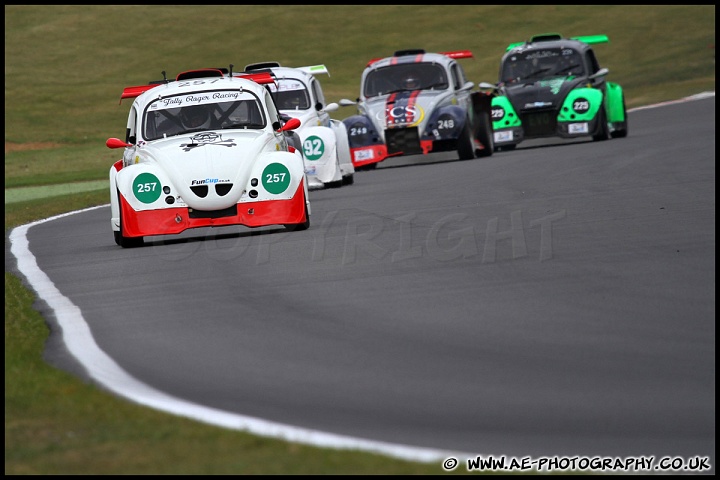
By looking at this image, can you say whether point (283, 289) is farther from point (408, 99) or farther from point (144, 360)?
point (408, 99)

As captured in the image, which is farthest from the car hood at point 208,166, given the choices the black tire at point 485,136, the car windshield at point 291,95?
the black tire at point 485,136

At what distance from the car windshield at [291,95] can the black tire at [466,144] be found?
362 centimetres

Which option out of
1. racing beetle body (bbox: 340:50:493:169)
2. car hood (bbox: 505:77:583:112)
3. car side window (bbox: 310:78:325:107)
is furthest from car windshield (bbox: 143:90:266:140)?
car hood (bbox: 505:77:583:112)

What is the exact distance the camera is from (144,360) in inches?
313

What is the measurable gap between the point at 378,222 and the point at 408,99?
9.64m

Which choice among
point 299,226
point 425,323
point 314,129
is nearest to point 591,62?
point 314,129

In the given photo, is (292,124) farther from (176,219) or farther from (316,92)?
(316,92)

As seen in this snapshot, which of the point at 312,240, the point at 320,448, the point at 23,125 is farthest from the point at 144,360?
the point at 23,125

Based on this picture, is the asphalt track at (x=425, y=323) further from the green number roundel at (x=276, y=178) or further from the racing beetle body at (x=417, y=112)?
the racing beetle body at (x=417, y=112)

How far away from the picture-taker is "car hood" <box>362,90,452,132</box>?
24062 mm

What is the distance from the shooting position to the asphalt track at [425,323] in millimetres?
6270

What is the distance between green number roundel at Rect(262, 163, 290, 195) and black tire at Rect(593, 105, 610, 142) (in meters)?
12.8

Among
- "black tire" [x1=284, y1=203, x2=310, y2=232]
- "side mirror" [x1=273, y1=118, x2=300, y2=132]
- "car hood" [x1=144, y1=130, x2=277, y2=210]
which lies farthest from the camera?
"side mirror" [x1=273, y1=118, x2=300, y2=132]

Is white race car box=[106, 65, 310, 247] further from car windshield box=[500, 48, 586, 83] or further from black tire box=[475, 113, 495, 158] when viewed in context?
car windshield box=[500, 48, 586, 83]
